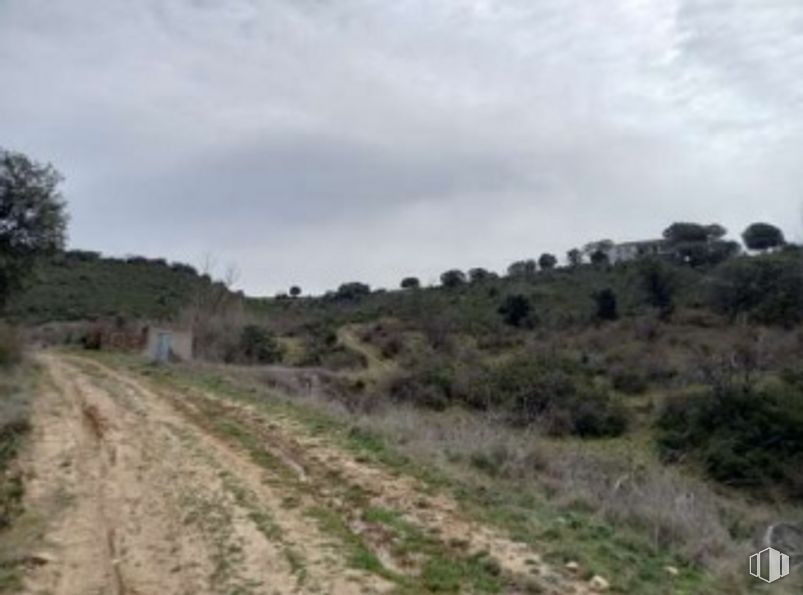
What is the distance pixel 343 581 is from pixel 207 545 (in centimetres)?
191

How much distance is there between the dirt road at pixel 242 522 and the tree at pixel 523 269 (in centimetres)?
6350

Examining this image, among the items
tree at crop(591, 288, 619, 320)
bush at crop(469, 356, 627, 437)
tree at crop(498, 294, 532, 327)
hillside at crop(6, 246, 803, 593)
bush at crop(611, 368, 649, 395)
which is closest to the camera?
hillside at crop(6, 246, 803, 593)

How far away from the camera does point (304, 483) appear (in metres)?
12.4

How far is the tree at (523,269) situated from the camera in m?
79.8

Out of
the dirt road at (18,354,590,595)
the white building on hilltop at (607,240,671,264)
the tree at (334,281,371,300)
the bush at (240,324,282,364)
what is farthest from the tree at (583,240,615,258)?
the dirt road at (18,354,590,595)

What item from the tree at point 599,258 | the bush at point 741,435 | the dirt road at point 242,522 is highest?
the tree at point 599,258

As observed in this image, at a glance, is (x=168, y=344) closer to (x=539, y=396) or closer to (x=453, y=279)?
(x=539, y=396)

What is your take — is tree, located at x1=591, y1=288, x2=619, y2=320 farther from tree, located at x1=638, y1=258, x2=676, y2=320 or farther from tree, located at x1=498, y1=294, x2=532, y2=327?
tree, located at x1=498, y1=294, x2=532, y2=327

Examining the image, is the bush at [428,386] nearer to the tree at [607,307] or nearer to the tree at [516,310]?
the tree at [516,310]

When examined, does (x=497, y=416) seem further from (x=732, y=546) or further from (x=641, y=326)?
(x=641, y=326)

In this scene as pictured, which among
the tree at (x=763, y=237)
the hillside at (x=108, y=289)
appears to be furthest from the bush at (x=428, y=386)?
the tree at (x=763, y=237)

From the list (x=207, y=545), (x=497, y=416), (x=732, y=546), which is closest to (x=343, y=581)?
(x=207, y=545)

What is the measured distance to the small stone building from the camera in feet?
132

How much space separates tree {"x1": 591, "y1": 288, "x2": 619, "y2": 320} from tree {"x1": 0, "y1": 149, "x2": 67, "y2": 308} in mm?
30737
